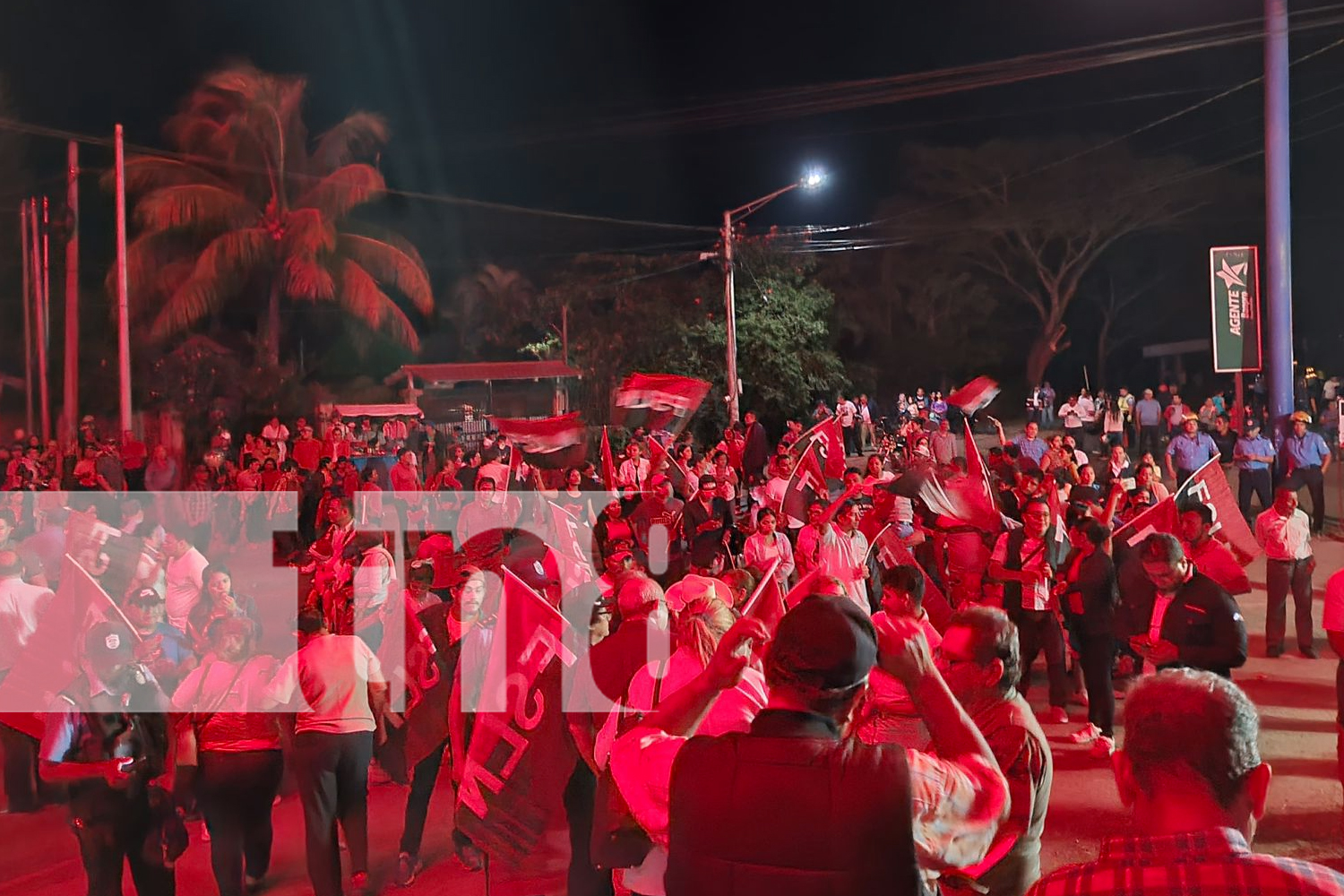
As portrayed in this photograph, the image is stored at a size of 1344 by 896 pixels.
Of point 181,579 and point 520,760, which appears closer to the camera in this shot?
point 520,760

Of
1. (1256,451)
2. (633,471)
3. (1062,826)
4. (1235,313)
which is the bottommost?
(1062,826)

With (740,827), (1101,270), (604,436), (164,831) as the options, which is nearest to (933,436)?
(604,436)

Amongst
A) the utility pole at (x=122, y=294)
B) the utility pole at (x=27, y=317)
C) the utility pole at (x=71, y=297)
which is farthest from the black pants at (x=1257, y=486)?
the utility pole at (x=27, y=317)

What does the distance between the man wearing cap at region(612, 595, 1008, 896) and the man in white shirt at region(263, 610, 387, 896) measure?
2.96 m

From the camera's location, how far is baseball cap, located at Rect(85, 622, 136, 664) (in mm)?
4984

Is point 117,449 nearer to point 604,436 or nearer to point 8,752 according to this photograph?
point 604,436

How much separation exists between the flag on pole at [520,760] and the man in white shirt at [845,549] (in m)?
3.95

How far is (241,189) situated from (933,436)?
20370mm

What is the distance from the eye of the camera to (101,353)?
3112 centimetres

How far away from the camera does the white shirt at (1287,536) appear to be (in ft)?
31.0

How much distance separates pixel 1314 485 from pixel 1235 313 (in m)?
2.47

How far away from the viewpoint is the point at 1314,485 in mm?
15227

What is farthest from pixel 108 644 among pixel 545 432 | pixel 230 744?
pixel 545 432

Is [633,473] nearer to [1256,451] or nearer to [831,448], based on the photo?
[831,448]
